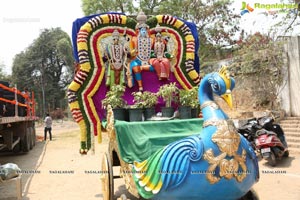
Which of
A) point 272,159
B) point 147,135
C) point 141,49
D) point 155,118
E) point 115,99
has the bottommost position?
point 272,159

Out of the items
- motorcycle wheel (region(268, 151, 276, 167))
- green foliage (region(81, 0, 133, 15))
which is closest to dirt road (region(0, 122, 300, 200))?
motorcycle wheel (region(268, 151, 276, 167))

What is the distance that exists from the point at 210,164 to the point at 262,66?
28.4ft

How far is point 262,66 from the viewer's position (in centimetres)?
1053

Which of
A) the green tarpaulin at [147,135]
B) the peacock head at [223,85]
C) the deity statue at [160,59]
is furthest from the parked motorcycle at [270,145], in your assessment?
the peacock head at [223,85]

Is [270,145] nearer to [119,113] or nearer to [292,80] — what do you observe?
[119,113]

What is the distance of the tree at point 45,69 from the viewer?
115ft

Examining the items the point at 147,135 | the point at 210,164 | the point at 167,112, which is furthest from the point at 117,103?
the point at 210,164

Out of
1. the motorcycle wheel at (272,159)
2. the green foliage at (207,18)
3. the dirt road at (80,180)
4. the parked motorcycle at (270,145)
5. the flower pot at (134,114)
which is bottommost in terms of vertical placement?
the dirt road at (80,180)

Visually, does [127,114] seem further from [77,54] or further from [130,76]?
[77,54]

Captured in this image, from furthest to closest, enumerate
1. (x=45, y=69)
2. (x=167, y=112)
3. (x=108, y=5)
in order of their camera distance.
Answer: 1. (x=45, y=69)
2. (x=108, y=5)
3. (x=167, y=112)

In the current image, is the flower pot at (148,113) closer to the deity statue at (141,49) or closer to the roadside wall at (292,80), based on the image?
the deity statue at (141,49)

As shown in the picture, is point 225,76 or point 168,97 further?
point 168,97

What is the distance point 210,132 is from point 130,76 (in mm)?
2539

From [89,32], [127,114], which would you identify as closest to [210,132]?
[127,114]
